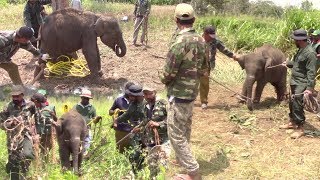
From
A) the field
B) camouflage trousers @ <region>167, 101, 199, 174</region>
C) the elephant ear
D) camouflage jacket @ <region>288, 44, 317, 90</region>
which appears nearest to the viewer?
camouflage trousers @ <region>167, 101, 199, 174</region>

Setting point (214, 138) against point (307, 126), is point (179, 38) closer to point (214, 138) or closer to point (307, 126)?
point (214, 138)

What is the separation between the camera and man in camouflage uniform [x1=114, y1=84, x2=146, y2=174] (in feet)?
21.2

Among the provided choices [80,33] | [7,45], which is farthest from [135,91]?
[80,33]

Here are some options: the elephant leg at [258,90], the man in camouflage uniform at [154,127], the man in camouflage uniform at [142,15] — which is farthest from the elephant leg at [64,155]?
the man in camouflage uniform at [142,15]

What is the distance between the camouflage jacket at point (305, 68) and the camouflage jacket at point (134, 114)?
2851mm

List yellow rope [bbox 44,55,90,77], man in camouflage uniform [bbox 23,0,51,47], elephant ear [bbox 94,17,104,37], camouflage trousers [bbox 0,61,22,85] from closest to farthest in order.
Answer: camouflage trousers [bbox 0,61,22,85] → elephant ear [bbox 94,17,104,37] → yellow rope [bbox 44,55,90,77] → man in camouflage uniform [bbox 23,0,51,47]

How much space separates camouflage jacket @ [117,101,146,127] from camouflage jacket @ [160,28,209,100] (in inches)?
21.6

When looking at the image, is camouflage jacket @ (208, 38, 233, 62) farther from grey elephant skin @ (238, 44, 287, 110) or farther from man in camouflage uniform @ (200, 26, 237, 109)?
grey elephant skin @ (238, 44, 287, 110)

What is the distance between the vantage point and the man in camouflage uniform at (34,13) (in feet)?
43.8

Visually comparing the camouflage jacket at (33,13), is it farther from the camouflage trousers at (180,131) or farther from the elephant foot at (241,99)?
the camouflage trousers at (180,131)

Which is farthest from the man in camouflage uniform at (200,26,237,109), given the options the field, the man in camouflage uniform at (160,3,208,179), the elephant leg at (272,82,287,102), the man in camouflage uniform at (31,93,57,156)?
the man in camouflage uniform at (31,93,57,156)

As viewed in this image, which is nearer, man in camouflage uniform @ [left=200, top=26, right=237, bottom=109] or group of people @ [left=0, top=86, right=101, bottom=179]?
group of people @ [left=0, top=86, right=101, bottom=179]

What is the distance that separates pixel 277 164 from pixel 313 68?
1668mm

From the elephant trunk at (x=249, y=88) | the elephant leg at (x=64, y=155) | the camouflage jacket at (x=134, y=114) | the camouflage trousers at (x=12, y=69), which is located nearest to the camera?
the elephant leg at (x=64, y=155)
